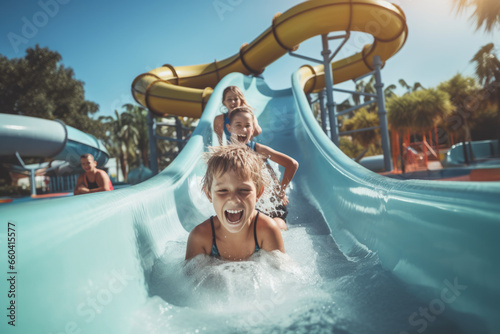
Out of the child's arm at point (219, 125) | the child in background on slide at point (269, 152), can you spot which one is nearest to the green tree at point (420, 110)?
the child's arm at point (219, 125)

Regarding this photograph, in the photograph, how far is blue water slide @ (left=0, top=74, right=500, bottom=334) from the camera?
0.77 meters

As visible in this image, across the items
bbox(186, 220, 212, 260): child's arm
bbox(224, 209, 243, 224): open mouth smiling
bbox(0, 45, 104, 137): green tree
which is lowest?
bbox(186, 220, 212, 260): child's arm

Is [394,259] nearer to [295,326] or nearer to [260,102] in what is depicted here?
[295,326]

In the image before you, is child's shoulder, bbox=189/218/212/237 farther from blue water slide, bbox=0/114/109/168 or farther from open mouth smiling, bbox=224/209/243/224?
blue water slide, bbox=0/114/109/168

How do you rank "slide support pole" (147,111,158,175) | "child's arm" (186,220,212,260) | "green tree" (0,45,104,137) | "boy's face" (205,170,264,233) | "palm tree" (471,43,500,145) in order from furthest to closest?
"green tree" (0,45,104,137) → "palm tree" (471,43,500,145) → "slide support pole" (147,111,158,175) → "child's arm" (186,220,212,260) → "boy's face" (205,170,264,233)

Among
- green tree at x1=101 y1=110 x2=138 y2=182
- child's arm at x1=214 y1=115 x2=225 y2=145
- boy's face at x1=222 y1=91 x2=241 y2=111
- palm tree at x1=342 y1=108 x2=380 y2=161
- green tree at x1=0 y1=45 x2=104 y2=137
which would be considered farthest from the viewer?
green tree at x1=101 y1=110 x2=138 y2=182

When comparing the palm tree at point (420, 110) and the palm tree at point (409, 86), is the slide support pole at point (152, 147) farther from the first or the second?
the palm tree at point (409, 86)

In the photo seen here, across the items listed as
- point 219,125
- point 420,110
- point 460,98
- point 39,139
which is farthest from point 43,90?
point 460,98

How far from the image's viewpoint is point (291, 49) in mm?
6418

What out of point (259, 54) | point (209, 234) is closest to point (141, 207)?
point (209, 234)

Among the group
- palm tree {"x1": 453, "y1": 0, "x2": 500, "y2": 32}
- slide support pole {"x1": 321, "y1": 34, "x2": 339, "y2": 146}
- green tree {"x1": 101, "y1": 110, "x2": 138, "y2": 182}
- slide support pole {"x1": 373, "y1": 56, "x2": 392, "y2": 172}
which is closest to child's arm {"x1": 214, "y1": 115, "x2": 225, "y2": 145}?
slide support pole {"x1": 321, "y1": 34, "x2": 339, "y2": 146}

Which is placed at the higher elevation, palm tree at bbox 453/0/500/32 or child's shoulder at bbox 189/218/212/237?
palm tree at bbox 453/0/500/32

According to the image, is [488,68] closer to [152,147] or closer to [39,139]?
[152,147]

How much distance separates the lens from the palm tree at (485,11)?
999 centimetres
